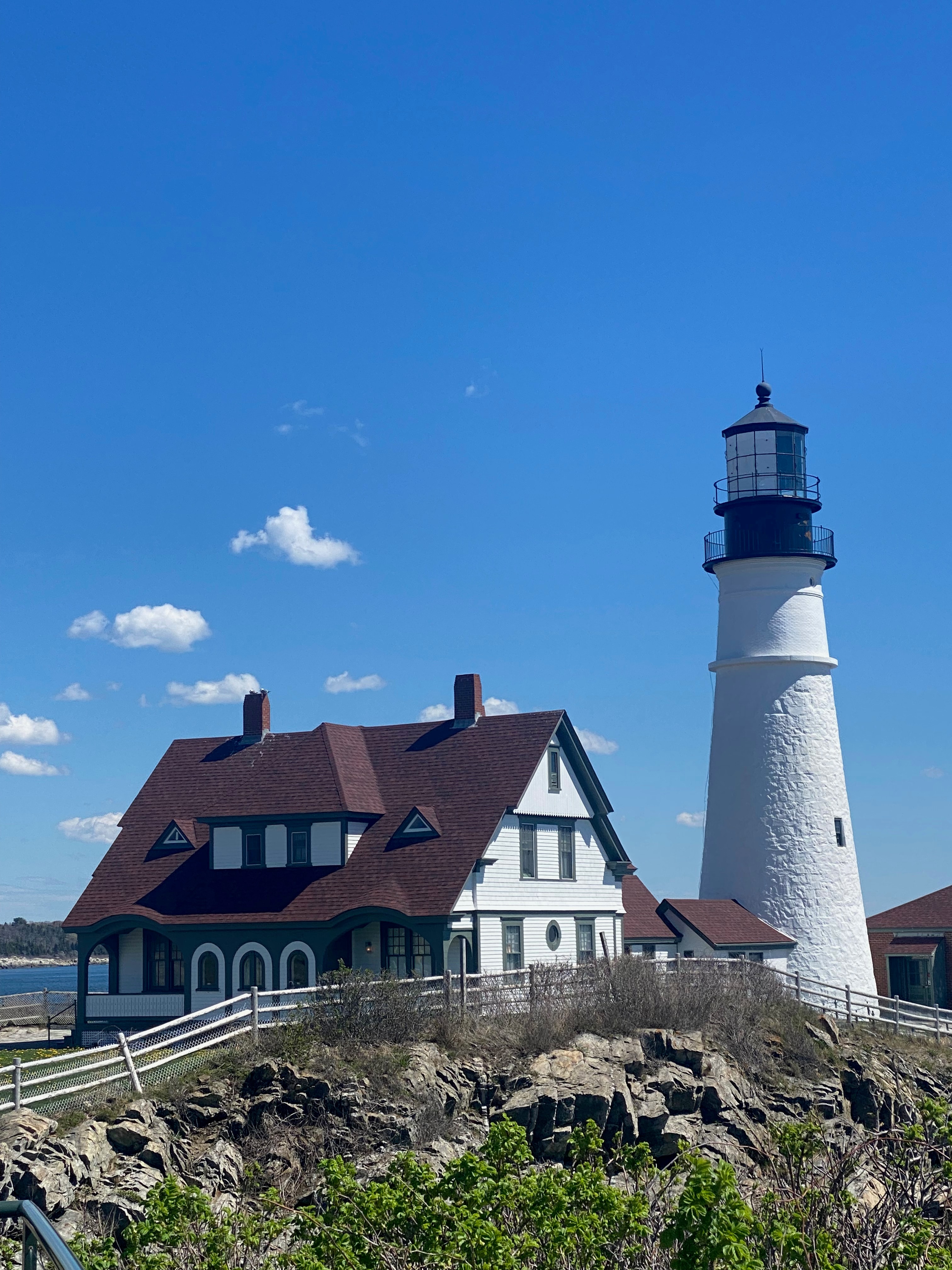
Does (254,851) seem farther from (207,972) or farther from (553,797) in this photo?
(553,797)

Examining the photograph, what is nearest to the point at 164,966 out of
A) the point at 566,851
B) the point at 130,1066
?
the point at 566,851

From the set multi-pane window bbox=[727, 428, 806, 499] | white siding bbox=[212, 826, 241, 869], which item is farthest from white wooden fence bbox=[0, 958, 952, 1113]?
multi-pane window bbox=[727, 428, 806, 499]

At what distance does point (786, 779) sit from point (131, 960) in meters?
18.3

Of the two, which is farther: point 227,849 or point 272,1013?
point 227,849

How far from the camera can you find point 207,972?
34.0m

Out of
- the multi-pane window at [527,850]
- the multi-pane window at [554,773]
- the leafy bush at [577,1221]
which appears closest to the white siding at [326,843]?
the multi-pane window at [527,850]

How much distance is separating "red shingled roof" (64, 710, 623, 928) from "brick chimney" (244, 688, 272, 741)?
0.37 m

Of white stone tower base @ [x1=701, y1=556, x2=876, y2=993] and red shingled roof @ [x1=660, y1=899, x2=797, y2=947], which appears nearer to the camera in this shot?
red shingled roof @ [x1=660, y1=899, x2=797, y2=947]

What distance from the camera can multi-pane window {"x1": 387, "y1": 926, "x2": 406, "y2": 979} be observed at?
3291 centimetres

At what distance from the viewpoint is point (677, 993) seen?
29781 mm

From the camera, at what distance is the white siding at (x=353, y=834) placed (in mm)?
34531

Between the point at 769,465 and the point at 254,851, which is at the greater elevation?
the point at 769,465

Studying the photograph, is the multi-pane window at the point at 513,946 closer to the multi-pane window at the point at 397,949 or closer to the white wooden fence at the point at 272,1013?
the white wooden fence at the point at 272,1013

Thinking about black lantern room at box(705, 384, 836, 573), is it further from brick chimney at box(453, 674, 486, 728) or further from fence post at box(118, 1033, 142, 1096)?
fence post at box(118, 1033, 142, 1096)
